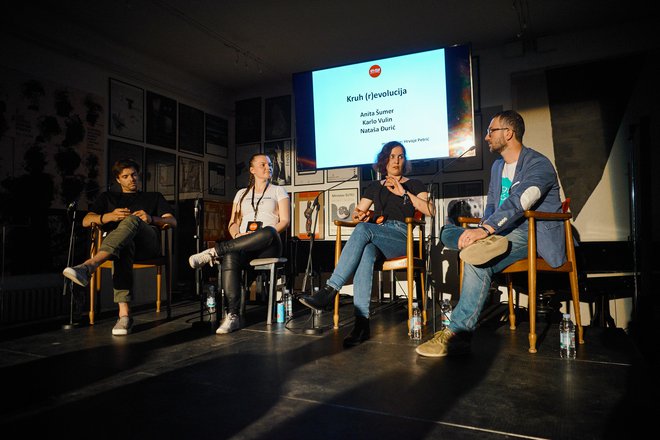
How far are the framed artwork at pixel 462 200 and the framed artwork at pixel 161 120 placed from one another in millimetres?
3094

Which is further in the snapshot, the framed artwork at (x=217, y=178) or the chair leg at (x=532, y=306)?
the framed artwork at (x=217, y=178)

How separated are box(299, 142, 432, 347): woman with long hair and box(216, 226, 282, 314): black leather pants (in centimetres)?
61

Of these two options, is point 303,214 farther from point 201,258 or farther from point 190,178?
point 201,258

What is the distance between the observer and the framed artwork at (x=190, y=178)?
5.23 meters

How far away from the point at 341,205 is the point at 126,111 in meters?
2.48

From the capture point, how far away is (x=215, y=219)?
4922 millimetres

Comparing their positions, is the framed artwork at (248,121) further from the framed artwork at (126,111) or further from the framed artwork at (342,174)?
the framed artwork at (126,111)

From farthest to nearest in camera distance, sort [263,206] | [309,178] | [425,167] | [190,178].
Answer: [309,178] → [190,178] → [425,167] → [263,206]

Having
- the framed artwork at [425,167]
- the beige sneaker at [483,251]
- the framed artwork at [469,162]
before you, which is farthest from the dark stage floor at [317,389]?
the framed artwork at [425,167]

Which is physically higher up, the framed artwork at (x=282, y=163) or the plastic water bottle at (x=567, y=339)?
the framed artwork at (x=282, y=163)

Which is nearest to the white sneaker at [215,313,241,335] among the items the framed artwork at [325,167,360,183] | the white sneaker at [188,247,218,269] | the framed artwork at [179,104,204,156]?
the white sneaker at [188,247,218,269]

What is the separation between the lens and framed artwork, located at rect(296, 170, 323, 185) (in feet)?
17.6

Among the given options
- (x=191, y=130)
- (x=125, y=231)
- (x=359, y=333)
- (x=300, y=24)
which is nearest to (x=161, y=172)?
(x=191, y=130)

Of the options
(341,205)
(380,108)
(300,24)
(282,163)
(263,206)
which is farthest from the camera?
(282,163)
